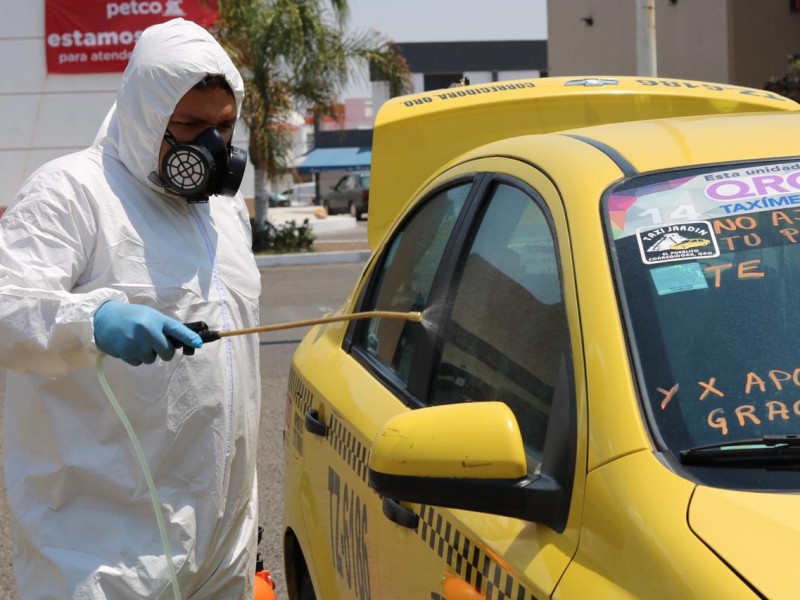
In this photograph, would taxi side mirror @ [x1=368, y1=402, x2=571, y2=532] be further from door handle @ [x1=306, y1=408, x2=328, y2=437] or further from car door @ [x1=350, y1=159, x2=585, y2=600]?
door handle @ [x1=306, y1=408, x2=328, y2=437]

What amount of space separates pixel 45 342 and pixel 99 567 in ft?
1.88

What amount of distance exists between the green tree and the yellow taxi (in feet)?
63.1

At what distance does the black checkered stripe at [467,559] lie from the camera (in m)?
1.89

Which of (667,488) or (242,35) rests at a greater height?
(242,35)

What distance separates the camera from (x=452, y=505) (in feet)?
6.27

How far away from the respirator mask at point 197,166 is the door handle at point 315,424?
624 mm

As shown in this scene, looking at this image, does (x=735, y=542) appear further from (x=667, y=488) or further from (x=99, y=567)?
(x=99, y=567)

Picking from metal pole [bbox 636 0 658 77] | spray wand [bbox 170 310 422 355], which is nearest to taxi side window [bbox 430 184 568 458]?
spray wand [bbox 170 310 422 355]

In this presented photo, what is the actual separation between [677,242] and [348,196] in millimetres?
43189

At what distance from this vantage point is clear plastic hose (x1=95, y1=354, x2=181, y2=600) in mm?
2816

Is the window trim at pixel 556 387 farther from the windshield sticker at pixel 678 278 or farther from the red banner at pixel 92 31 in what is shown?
the red banner at pixel 92 31

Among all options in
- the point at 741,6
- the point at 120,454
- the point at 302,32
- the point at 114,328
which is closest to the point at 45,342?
the point at 114,328

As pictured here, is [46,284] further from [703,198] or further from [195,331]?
[703,198]

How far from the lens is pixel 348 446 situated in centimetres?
286
